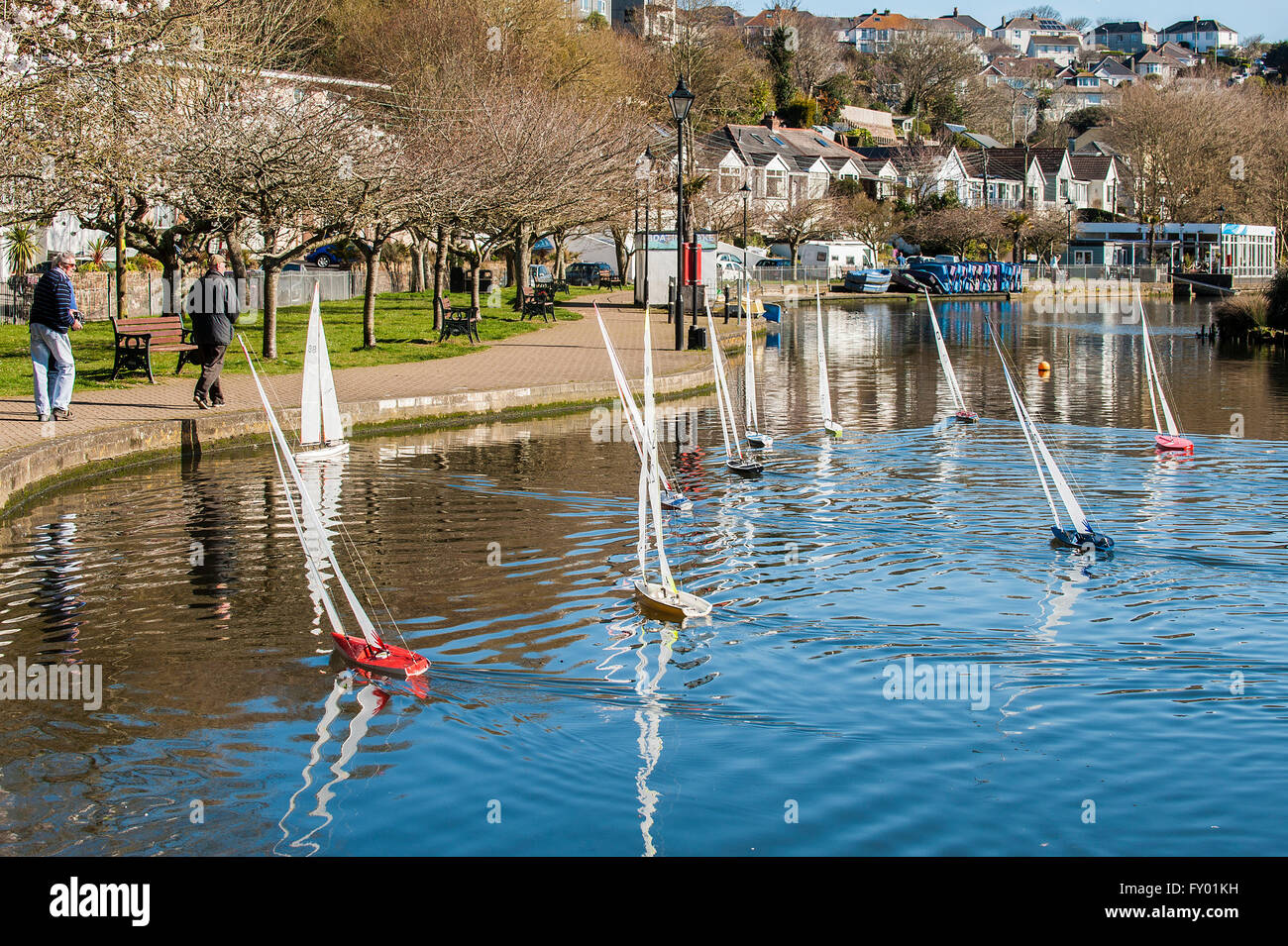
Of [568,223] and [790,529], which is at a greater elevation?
[568,223]

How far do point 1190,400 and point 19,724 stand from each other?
2375cm

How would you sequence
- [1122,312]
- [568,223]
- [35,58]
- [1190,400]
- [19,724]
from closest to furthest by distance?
[19,724] → [35,58] → [1190,400] → [568,223] → [1122,312]

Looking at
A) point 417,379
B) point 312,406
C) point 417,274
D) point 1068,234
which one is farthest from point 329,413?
point 1068,234

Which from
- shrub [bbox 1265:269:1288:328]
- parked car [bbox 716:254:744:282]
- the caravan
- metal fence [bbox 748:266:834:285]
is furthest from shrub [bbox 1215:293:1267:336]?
the caravan

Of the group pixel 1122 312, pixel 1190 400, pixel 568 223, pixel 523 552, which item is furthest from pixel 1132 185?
pixel 523 552

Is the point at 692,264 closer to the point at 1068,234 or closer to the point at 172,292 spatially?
the point at 172,292

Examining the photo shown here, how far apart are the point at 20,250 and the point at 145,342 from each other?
15106mm

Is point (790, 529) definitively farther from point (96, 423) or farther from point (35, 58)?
point (35, 58)

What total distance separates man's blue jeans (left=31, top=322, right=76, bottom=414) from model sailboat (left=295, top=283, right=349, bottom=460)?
292cm

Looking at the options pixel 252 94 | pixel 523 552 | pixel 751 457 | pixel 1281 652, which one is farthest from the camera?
pixel 252 94

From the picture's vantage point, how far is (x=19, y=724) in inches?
307

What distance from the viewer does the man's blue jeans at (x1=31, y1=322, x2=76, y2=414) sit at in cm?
1631

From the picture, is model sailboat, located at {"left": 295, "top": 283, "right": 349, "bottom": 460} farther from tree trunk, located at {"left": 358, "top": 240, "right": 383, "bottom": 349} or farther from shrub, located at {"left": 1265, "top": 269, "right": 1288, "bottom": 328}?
shrub, located at {"left": 1265, "top": 269, "right": 1288, "bottom": 328}
